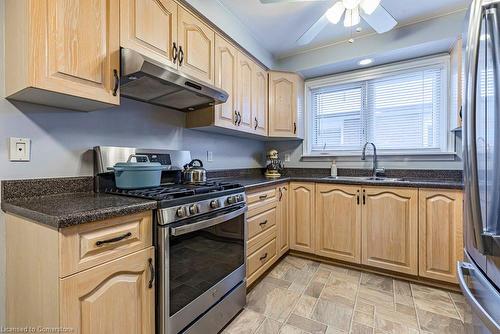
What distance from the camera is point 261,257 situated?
2135 millimetres

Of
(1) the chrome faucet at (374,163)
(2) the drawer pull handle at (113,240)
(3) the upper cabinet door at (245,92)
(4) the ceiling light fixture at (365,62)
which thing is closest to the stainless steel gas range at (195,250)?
(2) the drawer pull handle at (113,240)

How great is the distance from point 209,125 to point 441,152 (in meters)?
2.32

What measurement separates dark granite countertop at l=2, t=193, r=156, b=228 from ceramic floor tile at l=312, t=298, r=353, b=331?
4.50 feet

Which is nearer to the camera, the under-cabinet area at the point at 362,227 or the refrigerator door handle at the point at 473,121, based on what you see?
the refrigerator door handle at the point at 473,121

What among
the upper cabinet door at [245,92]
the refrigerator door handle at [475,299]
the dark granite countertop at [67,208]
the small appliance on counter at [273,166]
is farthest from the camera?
the small appliance on counter at [273,166]

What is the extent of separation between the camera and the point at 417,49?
7.87 feet

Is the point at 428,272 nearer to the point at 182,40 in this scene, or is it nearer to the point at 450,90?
the point at 450,90

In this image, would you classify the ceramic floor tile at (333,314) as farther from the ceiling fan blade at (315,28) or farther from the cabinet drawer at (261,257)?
the ceiling fan blade at (315,28)

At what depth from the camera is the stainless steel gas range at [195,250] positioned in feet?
3.86

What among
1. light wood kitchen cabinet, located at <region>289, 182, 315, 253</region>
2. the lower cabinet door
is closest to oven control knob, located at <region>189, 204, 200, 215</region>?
the lower cabinet door

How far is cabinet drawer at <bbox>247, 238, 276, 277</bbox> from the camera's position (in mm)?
1967

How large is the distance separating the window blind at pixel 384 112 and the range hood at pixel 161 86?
177cm

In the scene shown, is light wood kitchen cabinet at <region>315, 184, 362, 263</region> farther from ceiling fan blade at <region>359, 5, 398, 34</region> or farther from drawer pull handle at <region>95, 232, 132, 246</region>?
drawer pull handle at <region>95, 232, 132, 246</region>

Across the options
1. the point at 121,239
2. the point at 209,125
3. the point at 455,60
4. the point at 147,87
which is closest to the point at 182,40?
the point at 147,87
